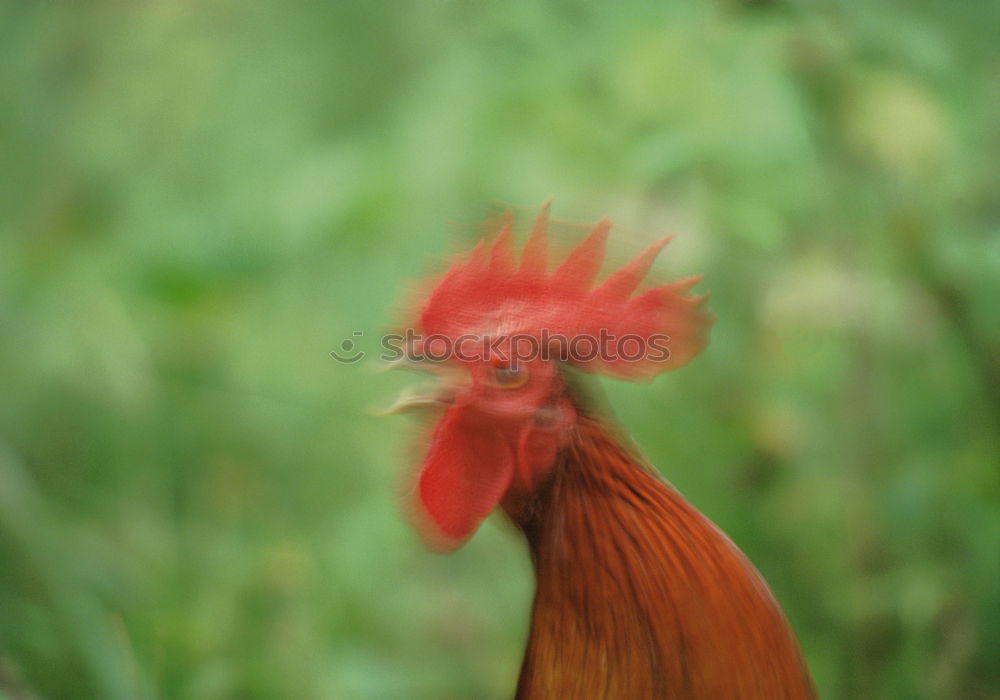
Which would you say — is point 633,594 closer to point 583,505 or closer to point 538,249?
point 583,505

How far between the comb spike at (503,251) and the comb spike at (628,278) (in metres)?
0.11

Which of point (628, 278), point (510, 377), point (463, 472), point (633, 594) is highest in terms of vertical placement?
point (628, 278)

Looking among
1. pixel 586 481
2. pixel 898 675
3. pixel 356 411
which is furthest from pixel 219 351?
pixel 898 675

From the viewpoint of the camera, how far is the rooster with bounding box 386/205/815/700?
0.94m

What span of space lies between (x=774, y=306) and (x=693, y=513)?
2.90ft

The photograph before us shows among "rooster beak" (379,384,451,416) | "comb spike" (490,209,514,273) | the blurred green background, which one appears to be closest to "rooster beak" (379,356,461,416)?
"rooster beak" (379,384,451,416)

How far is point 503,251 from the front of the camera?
3.40ft

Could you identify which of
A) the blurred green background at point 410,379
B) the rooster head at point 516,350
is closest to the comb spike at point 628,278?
the rooster head at point 516,350

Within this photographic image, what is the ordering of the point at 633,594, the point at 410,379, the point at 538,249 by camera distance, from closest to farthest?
1. the point at 633,594
2. the point at 538,249
3. the point at 410,379

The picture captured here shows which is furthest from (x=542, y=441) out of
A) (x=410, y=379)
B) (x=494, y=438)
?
(x=410, y=379)

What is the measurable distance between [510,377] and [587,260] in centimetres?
17

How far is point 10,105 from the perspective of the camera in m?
2.12

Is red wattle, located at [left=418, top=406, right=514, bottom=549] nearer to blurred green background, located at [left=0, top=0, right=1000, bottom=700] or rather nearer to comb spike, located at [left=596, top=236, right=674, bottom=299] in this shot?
comb spike, located at [left=596, top=236, right=674, bottom=299]

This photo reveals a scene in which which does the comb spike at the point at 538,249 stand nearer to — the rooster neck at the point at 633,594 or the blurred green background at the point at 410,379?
the rooster neck at the point at 633,594
